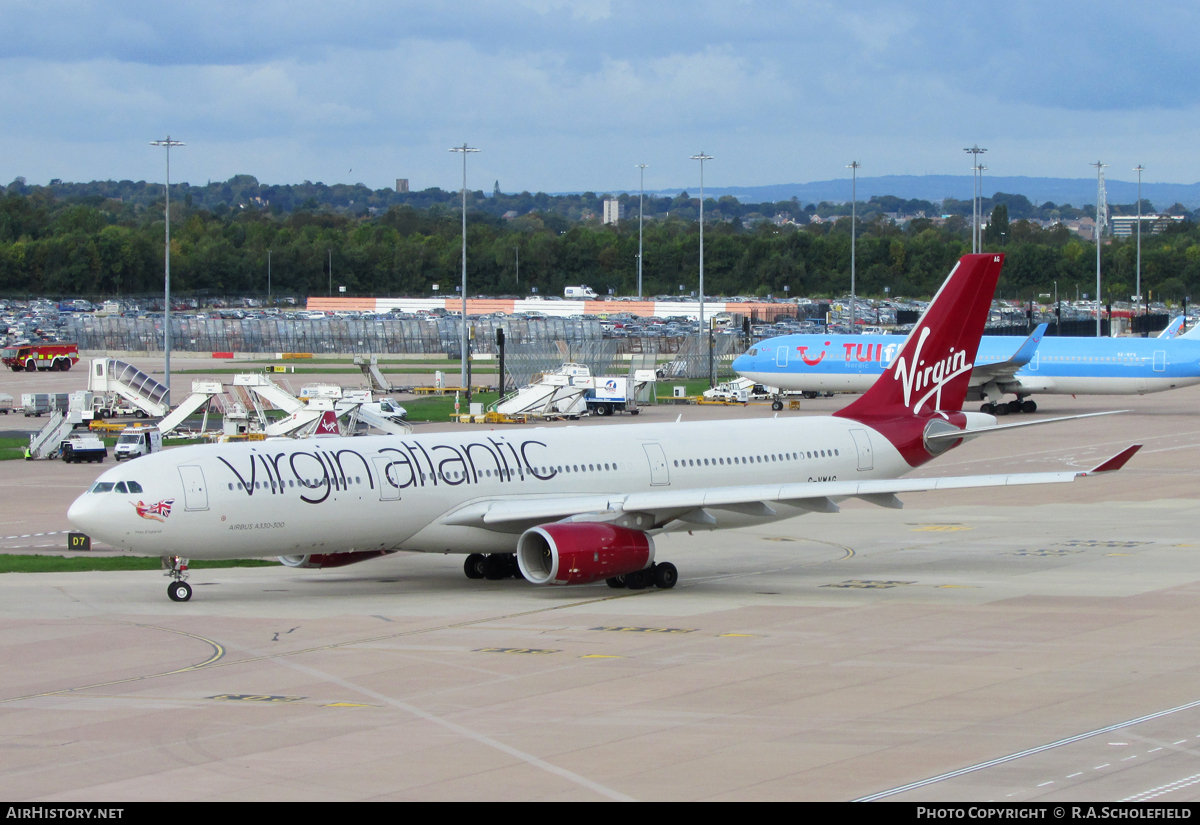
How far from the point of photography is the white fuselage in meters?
30.1

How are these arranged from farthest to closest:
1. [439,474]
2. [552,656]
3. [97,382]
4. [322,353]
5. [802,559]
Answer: [322,353] → [97,382] → [802,559] → [439,474] → [552,656]

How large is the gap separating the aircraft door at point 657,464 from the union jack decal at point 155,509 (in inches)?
459

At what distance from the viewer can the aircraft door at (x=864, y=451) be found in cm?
3919

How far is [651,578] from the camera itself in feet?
111

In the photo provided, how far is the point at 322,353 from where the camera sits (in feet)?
520

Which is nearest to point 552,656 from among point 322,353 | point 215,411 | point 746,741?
point 746,741

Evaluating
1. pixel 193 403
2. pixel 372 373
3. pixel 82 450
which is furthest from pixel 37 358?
pixel 82 450

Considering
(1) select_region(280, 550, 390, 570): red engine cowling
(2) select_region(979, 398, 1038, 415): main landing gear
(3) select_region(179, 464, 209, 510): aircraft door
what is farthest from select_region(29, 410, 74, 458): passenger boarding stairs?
(2) select_region(979, 398, 1038, 415): main landing gear

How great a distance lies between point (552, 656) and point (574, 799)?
347 inches

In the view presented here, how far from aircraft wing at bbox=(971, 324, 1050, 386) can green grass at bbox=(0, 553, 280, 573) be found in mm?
55163

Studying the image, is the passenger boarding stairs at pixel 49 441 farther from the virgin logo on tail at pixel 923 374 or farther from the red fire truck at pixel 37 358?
the red fire truck at pixel 37 358

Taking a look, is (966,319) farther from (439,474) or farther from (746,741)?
(746,741)

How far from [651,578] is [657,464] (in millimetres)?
3301

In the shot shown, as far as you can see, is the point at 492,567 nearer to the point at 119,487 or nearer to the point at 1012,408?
the point at 119,487
